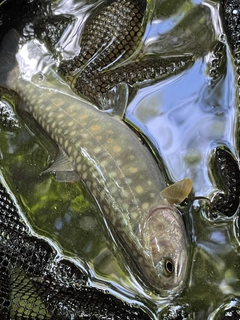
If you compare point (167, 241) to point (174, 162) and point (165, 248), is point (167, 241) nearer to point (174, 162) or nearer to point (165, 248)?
point (165, 248)

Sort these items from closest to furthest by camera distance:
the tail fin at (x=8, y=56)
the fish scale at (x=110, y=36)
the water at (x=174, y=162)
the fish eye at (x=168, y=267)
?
the fish eye at (x=168, y=267)
the water at (x=174, y=162)
the fish scale at (x=110, y=36)
the tail fin at (x=8, y=56)

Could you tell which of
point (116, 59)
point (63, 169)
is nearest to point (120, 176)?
point (63, 169)

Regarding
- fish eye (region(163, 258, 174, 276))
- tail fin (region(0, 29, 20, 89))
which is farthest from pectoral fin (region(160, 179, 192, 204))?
tail fin (region(0, 29, 20, 89))

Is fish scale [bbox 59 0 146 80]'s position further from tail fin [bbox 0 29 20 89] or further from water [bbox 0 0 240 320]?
Answer: tail fin [bbox 0 29 20 89]

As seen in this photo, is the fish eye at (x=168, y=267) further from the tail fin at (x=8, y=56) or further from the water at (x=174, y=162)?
the tail fin at (x=8, y=56)

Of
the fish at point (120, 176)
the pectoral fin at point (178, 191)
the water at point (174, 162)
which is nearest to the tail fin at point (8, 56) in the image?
the fish at point (120, 176)
